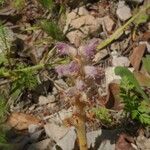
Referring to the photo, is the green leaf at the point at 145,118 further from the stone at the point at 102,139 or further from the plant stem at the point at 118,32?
the plant stem at the point at 118,32

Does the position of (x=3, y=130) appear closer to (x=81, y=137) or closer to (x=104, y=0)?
(x=81, y=137)

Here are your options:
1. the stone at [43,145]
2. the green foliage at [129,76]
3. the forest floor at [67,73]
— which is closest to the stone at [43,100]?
the forest floor at [67,73]

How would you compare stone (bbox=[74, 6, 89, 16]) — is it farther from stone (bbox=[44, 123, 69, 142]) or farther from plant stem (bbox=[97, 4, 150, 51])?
stone (bbox=[44, 123, 69, 142])

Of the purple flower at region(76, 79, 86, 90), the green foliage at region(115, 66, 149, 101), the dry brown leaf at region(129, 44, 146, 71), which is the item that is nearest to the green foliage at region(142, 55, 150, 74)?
the dry brown leaf at region(129, 44, 146, 71)

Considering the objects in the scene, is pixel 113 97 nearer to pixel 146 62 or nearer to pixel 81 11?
pixel 146 62

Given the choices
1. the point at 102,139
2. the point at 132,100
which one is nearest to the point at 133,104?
the point at 132,100
